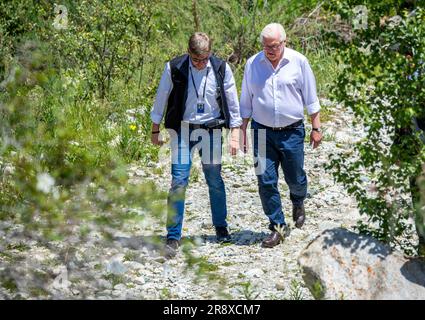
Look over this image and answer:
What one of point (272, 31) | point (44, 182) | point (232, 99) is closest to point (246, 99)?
point (232, 99)

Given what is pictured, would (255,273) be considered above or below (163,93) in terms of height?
below

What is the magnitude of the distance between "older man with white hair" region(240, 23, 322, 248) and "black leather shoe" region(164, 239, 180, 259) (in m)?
0.72

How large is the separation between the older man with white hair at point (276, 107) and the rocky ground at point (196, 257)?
15.0 inches

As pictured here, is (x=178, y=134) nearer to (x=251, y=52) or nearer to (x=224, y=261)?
(x=224, y=261)

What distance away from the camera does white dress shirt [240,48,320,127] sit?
6539 millimetres

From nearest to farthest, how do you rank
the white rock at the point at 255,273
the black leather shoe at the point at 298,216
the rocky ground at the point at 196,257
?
the rocky ground at the point at 196,257 → the white rock at the point at 255,273 → the black leather shoe at the point at 298,216

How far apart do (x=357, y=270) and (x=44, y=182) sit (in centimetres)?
240

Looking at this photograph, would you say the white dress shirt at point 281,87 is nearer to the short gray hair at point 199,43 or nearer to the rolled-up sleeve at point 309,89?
the rolled-up sleeve at point 309,89

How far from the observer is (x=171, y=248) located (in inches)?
256

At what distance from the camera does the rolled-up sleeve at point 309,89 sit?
657cm

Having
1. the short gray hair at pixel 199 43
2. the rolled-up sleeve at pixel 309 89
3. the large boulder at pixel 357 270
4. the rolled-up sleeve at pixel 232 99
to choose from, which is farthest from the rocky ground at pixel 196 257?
the short gray hair at pixel 199 43

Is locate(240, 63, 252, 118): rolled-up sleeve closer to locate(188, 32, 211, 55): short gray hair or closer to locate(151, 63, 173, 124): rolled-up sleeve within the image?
locate(188, 32, 211, 55): short gray hair

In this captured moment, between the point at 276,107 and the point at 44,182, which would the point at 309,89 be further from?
the point at 44,182

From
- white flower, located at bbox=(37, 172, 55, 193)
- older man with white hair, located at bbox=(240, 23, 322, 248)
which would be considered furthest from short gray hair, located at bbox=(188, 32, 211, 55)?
white flower, located at bbox=(37, 172, 55, 193)
